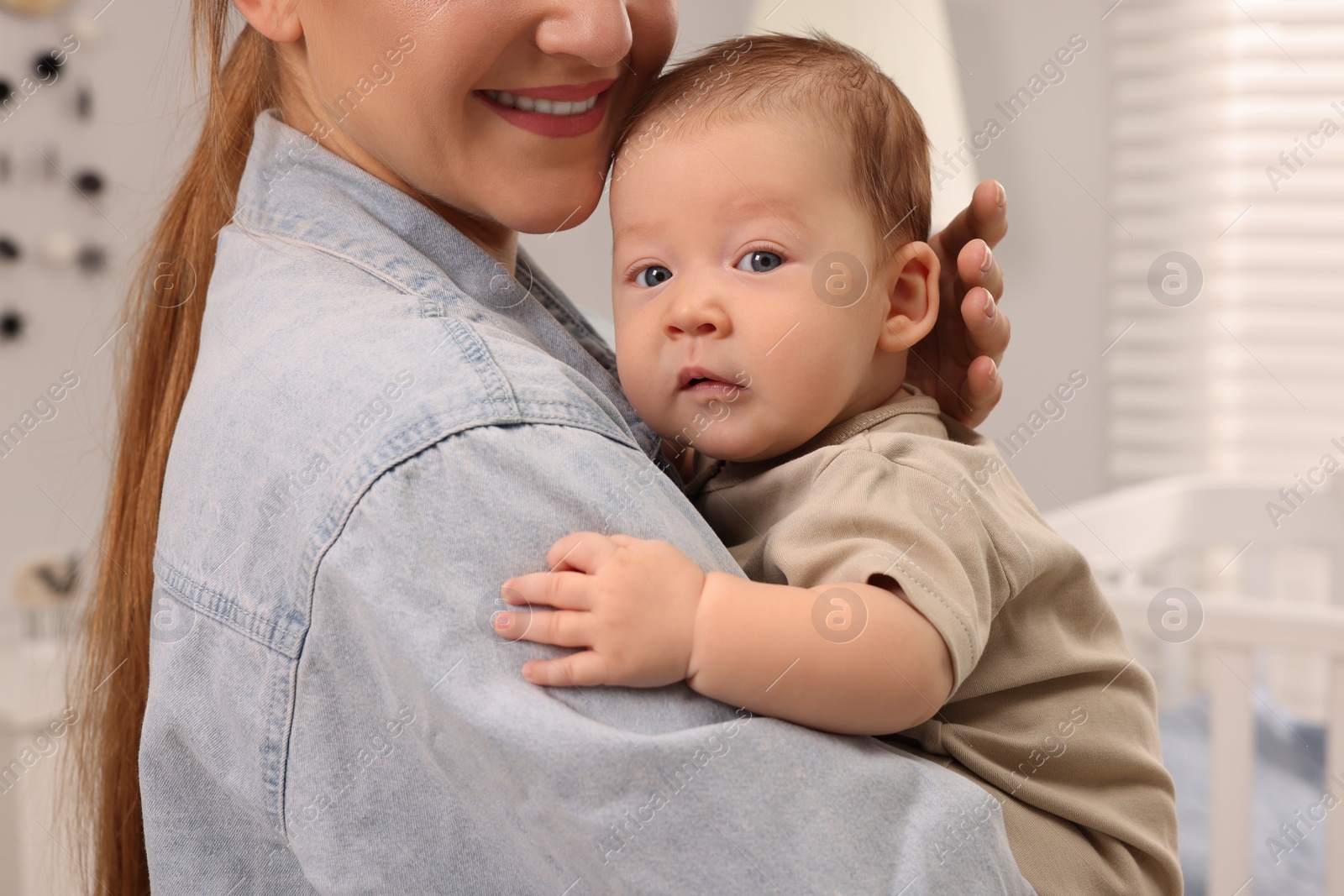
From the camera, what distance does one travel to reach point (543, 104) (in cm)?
87

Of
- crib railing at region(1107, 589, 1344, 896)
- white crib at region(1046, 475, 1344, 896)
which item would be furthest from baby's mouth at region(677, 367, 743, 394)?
crib railing at region(1107, 589, 1344, 896)

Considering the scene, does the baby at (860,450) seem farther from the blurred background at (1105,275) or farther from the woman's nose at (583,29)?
the blurred background at (1105,275)

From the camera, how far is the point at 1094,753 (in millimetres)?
861

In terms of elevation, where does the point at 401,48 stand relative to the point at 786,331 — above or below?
above

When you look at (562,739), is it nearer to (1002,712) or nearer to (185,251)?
(1002,712)

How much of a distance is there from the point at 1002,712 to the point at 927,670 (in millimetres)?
171

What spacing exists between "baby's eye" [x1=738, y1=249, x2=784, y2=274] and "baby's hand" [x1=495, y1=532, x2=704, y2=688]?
28cm

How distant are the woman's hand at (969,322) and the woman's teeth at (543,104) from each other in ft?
1.22

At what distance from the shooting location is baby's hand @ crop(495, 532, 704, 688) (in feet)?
1.97

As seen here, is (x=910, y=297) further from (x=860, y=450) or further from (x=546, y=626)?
(x=546, y=626)

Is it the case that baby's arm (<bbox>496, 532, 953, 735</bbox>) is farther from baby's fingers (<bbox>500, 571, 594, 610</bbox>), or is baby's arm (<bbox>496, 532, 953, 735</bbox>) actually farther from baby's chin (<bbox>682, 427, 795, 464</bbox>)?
baby's chin (<bbox>682, 427, 795, 464</bbox>)

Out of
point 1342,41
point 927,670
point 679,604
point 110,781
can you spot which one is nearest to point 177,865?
point 110,781

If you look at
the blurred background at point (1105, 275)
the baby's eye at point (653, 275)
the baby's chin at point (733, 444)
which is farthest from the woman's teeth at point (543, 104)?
the blurred background at point (1105, 275)

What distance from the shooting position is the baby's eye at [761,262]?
2.76 ft
